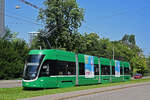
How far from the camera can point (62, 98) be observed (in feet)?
44.0

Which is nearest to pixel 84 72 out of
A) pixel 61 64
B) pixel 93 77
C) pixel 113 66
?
pixel 93 77

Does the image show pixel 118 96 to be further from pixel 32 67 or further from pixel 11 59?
pixel 11 59

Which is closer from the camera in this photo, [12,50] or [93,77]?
[93,77]

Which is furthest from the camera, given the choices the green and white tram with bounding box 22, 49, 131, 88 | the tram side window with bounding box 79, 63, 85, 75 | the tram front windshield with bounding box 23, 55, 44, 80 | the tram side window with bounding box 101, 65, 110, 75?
the tram side window with bounding box 101, 65, 110, 75

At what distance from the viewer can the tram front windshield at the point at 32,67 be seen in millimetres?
18328

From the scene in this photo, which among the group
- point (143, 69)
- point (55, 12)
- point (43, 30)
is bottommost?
point (143, 69)

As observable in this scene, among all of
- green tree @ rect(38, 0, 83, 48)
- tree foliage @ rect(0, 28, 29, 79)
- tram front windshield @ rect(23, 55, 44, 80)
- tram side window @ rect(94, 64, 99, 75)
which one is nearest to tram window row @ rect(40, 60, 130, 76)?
tram front windshield @ rect(23, 55, 44, 80)

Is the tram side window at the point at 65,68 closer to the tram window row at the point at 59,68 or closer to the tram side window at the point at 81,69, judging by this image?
the tram window row at the point at 59,68

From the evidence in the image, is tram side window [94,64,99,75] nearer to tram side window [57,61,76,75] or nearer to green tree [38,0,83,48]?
tram side window [57,61,76,75]

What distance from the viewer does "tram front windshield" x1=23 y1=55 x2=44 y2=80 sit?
18.3 meters

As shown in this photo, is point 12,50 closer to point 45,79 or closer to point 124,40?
point 45,79

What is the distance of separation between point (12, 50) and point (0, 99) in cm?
2794

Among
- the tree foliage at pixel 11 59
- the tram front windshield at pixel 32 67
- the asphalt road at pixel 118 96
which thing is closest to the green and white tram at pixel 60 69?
the tram front windshield at pixel 32 67

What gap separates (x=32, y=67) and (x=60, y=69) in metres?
2.89
